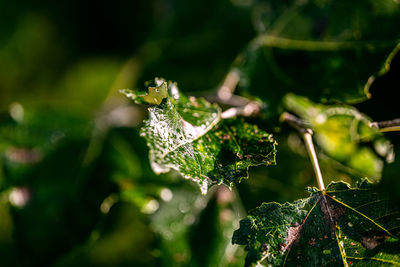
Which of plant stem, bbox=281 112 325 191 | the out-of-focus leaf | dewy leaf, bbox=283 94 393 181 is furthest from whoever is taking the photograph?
the out-of-focus leaf

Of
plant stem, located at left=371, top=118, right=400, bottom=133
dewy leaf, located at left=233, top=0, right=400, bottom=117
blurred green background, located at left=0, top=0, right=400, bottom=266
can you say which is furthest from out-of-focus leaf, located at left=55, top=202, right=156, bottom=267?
plant stem, located at left=371, top=118, right=400, bottom=133

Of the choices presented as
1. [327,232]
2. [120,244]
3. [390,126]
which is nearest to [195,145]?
[327,232]

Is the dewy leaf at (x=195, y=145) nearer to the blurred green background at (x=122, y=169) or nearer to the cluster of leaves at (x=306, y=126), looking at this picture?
the cluster of leaves at (x=306, y=126)

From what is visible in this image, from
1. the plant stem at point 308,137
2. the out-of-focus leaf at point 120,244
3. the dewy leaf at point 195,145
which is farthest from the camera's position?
the out-of-focus leaf at point 120,244

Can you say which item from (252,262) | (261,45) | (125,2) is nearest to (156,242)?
(252,262)

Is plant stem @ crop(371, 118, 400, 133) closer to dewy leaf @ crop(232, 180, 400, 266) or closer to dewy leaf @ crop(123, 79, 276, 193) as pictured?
dewy leaf @ crop(232, 180, 400, 266)

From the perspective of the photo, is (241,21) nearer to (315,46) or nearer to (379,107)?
(315,46)

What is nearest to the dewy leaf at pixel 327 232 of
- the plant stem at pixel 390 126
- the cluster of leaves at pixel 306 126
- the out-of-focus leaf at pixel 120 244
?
the cluster of leaves at pixel 306 126

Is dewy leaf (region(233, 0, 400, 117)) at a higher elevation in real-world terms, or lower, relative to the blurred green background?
higher
